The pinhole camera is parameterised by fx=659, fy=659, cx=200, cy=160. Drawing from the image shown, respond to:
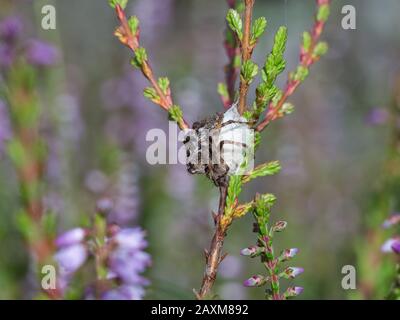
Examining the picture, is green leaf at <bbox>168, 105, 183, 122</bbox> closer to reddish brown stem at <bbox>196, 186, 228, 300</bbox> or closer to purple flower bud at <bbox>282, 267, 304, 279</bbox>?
reddish brown stem at <bbox>196, 186, 228, 300</bbox>

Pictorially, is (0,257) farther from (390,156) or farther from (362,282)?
(390,156)

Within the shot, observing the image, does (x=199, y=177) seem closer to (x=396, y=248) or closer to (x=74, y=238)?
(x=74, y=238)

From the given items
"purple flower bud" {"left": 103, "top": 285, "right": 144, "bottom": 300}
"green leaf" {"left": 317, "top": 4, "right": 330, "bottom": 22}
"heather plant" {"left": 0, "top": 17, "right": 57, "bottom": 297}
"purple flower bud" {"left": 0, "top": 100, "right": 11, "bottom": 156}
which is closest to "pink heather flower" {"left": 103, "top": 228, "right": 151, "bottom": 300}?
"purple flower bud" {"left": 103, "top": 285, "right": 144, "bottom": 300}

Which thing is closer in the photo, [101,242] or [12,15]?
[101,242]

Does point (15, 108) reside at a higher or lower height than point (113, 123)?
lower
